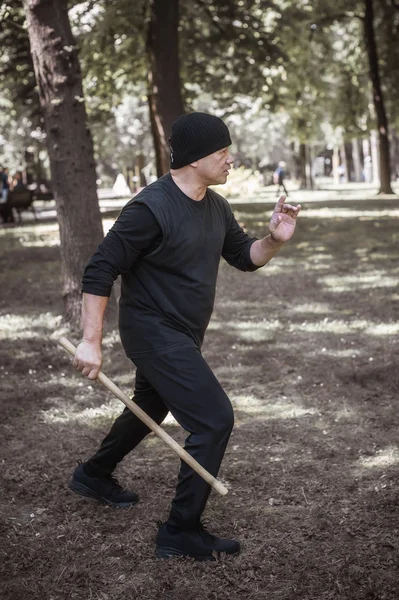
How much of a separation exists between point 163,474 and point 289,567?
139 centimetres

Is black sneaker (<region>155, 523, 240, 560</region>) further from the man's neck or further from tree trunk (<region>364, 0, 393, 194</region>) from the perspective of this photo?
tree trunk (<region>364, 0, 393, 194</region>)

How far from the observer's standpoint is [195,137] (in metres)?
3.54

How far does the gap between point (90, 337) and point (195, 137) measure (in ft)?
3.28

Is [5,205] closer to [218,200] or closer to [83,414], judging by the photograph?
[83,414]

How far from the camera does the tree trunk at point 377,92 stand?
24625mm

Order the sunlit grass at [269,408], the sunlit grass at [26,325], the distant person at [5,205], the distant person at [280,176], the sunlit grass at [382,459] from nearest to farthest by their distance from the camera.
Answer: the sunlit grass at [382,459] → the sunlit grass at [269,408] → the distant person at [280,176] → the sunlit grass at [26,325] → the distant person at [5,205]

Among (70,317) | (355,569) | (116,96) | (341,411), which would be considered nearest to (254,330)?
(70,317)

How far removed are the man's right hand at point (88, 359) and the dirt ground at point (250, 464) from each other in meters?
0.97

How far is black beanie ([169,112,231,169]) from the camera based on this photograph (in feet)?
11.6

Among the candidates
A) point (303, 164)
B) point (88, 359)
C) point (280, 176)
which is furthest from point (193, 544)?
point (303, 164)

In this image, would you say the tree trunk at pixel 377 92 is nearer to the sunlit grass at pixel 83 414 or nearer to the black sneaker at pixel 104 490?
the sunlit grass at pixel 83 414

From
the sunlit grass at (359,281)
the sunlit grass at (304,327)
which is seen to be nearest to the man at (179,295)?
the sunlit grass at (304,327)

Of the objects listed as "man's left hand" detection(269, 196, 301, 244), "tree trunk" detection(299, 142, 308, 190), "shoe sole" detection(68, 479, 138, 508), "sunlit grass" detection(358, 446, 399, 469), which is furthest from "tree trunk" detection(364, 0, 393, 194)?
"shoe sole" detection(68, 479, 138, 508)

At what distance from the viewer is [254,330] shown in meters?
8.70
